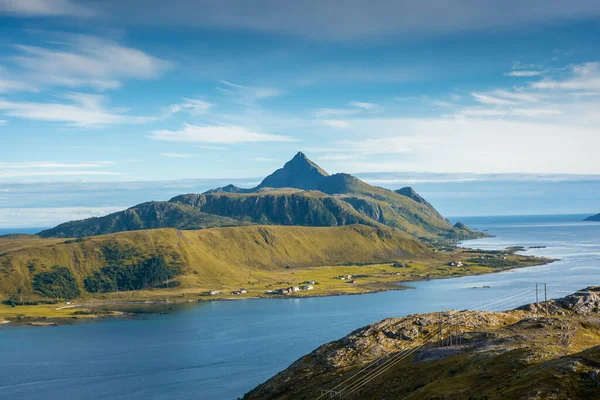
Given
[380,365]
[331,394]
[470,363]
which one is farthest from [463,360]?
[331,394]

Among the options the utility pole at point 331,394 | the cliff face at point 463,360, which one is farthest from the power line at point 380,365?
the cliff face at point 463,360

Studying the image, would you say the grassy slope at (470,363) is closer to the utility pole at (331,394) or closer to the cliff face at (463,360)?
the cliff face at (463,360)

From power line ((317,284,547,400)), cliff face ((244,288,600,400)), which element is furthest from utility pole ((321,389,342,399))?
cliff face ((244,288,600,400))

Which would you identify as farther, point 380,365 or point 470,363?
point 380,365

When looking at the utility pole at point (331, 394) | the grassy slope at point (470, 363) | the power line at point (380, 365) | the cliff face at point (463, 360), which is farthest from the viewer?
the power line at point (380, 365)

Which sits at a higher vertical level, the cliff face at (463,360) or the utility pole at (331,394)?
the cliff face at (463,360)

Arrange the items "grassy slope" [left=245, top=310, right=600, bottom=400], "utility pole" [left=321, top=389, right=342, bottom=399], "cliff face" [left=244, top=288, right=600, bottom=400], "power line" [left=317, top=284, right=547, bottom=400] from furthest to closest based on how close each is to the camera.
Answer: "power line" [left=317, top=284, right=547, bottom=400]
"utility pole" [left=321, top=389, right=342, bottom=399]
"cliff face" [left=244, top=288, right=600, bottom=400]
"grassy slope" [left=245, top=310, right=600, bottom=400]

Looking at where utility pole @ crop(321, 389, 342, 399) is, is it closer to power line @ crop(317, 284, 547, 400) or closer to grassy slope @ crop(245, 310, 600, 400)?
power line @ crop(317, 284, 547, 400)

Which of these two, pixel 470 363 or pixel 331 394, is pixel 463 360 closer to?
pixel 470 363
